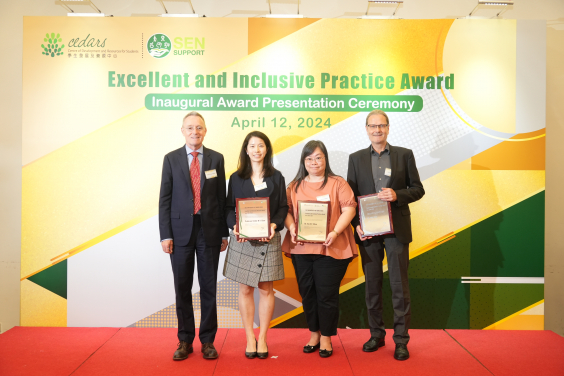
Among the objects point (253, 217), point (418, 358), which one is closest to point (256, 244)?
point (253, 217)

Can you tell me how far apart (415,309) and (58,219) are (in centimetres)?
379

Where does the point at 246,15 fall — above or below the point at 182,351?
above

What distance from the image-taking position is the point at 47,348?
11.3ft

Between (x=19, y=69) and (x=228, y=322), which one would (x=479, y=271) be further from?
(x=19, y=69)

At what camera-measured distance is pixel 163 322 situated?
4.02 m

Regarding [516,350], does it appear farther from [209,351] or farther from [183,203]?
[183,203]

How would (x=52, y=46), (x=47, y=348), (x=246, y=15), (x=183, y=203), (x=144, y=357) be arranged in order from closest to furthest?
(x=183, y=203) < (x=144, y=357) < (x=47, y=348) < (x=52, y=46) < (x=246, y=15)

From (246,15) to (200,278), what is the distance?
3.00 meters

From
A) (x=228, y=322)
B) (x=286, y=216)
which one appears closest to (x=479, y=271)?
(x=286, y=216)

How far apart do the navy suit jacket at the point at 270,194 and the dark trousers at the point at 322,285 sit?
0.38 metres

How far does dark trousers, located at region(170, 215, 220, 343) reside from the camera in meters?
3.17

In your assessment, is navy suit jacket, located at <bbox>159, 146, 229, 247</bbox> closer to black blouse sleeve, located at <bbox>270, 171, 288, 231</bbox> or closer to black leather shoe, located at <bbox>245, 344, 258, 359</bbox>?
black blouse sleeve, located at <bbox>270, 171, 288, 231</bbox>

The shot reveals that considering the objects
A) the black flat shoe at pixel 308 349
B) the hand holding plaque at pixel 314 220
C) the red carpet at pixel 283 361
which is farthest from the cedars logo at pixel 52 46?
the black flat shoe at pixel 308 349

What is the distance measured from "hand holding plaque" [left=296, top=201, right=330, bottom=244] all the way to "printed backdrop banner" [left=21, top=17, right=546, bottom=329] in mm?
Result: 954
